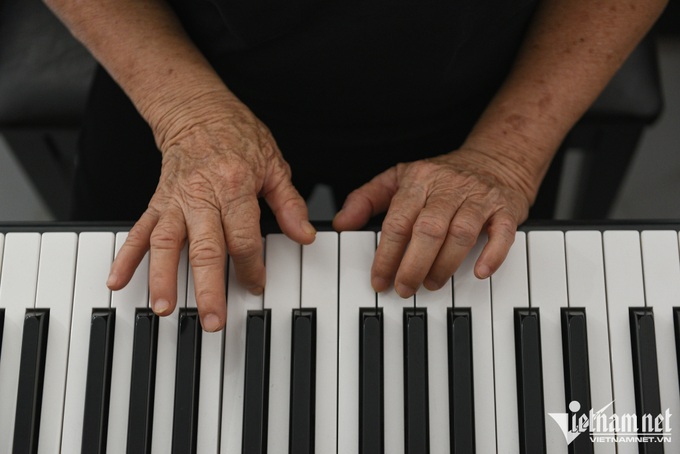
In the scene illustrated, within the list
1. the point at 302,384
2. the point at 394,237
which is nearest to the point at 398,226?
→ the point at 394,237

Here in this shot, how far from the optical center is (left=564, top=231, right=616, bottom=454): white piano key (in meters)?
0.82

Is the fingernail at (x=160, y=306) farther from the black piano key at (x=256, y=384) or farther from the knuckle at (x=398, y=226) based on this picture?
the knuckle at (x=398, y=226)

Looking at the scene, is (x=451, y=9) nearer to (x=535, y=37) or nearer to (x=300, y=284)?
(x=535, y=37)

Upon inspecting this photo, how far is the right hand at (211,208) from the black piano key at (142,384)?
0.05m

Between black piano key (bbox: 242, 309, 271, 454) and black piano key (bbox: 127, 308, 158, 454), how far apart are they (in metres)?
0.11

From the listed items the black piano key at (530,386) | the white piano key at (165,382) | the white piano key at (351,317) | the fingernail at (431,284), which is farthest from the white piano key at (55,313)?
the black piano key at (530,386)

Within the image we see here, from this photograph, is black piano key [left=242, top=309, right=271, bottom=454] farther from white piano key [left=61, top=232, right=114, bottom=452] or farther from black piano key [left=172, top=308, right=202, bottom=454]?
white piano key [left=61, top=232, right=114, bottom=452]

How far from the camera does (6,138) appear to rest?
3.64ft

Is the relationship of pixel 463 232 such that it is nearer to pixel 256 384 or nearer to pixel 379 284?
pixel 379 284

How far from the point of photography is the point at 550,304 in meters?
0.84

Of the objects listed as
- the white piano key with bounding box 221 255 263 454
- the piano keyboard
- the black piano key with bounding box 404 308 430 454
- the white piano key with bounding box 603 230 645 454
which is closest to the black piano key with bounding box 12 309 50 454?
the piano keyboard

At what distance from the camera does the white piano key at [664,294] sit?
82 centimetres

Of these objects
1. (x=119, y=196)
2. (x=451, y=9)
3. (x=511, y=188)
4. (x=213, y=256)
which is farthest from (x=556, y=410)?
(x=119, y=196)

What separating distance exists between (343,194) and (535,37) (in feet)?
1.28
